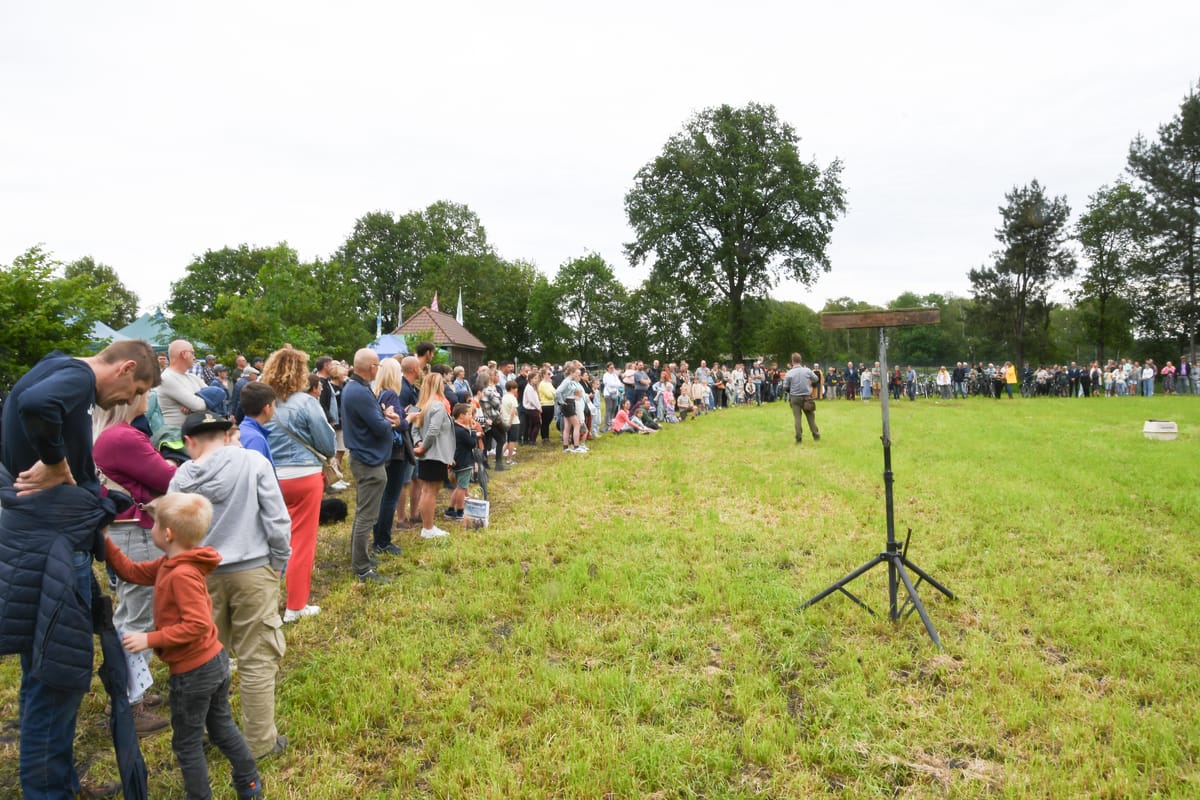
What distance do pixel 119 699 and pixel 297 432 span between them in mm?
2186

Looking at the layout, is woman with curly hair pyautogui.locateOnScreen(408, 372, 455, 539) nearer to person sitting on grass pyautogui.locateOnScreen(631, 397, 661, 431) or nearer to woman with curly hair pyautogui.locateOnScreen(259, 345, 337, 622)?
woman with curly hair pyautogui.locateOnScreen(259, 345, 337, 622)

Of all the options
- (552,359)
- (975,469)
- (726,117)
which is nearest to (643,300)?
(552,359)

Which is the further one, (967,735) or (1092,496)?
(1092,496)

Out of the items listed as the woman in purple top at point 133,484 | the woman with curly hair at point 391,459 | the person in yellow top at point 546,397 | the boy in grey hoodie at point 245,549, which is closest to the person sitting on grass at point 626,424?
the person in yellow top at point 546,397

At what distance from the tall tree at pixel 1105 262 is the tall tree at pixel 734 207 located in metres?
20.5

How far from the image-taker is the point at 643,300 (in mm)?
56438

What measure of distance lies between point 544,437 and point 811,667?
11.7 metres

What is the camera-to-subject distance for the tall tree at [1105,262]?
44844 millimetres

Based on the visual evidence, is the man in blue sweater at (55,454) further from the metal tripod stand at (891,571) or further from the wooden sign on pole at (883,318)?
the metal tripod stand at (891,571)

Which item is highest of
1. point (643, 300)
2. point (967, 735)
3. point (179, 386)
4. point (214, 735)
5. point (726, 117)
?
point (726, 117)

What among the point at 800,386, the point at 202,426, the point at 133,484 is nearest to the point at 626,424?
the point at 800,386

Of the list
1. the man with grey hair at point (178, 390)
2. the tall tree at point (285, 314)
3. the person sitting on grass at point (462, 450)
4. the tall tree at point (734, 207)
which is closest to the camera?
the man with grey hair at point (178, 390)

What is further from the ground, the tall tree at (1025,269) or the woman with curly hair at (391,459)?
the tall tree at (1025,269)

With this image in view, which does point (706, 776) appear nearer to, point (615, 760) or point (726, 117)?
point (615, 760)
